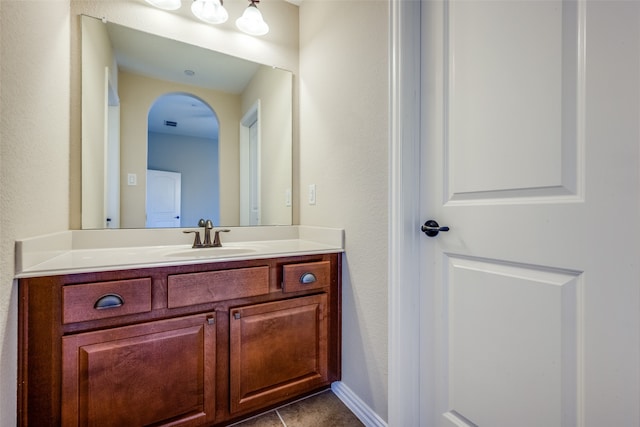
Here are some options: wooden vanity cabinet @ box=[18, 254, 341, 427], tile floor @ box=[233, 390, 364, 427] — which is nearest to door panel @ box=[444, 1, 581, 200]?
wooden vanity cabinet @ box=[18, 254, 341, 427]

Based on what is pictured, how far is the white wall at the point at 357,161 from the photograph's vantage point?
125cm

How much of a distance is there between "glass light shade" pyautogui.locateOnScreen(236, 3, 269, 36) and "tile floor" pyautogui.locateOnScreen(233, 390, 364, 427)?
2085 millimetres

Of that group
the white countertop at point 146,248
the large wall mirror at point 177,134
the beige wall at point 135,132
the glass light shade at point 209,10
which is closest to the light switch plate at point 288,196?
the large wall mirror at point 177,134

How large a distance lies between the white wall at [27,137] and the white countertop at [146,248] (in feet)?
0.20

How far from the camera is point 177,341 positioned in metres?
1.11

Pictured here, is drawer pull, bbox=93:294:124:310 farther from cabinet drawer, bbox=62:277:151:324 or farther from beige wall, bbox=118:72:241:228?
beige wall, bbox=118:72:241:228

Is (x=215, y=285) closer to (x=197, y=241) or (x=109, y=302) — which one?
(x=109, y=302)

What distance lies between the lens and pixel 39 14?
40.1 inches

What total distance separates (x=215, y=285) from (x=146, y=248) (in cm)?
58

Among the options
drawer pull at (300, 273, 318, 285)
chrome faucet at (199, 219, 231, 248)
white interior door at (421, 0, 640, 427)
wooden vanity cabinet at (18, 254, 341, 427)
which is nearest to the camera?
white interior door at (421, 0, 640, 427)

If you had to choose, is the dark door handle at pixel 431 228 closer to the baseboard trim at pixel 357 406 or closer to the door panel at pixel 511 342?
the door panel at pixel 511 342

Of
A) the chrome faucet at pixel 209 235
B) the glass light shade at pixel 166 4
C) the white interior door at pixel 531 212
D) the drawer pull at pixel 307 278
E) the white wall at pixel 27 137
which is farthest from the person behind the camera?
the chrome faucet at pixel 209 235

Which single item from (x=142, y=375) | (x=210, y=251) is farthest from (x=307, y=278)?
(x=142, y=375)

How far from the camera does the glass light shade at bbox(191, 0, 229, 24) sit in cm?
156
